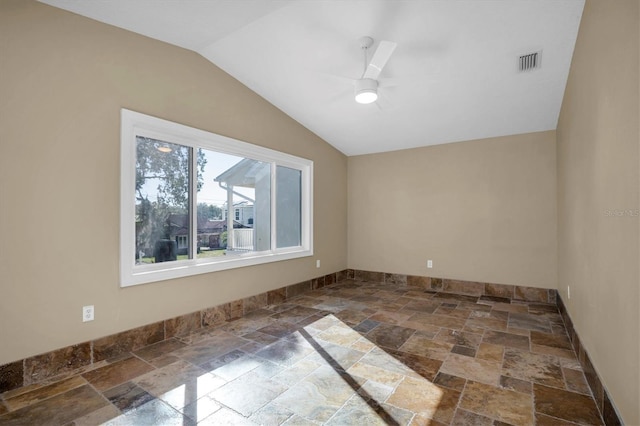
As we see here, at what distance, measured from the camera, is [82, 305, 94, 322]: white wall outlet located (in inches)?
99.6

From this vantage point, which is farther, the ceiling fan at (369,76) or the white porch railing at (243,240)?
the white porch railing at (243,240)

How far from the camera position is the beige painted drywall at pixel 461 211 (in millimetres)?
4391

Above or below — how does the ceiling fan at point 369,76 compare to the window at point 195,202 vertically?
above

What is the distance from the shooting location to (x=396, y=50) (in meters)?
2.97

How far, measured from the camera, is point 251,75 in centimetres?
368

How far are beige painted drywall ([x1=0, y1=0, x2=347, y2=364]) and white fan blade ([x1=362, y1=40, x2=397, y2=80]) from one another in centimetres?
190

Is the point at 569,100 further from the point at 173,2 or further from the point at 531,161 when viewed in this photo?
the point at 173,2

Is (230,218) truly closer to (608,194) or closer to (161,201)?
(161,201)

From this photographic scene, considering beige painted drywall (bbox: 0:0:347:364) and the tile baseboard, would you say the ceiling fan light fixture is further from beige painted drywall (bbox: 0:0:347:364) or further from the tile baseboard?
the tile baseboard

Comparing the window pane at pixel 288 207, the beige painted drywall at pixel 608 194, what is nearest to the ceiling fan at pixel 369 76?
the beige painted drywall at pixel 608 194

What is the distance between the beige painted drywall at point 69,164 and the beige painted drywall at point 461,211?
335cm

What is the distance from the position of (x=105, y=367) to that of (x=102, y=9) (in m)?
2.86

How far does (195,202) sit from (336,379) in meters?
2.32

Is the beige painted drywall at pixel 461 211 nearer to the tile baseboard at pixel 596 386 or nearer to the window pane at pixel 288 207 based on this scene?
the window pane at pixel 288 207
